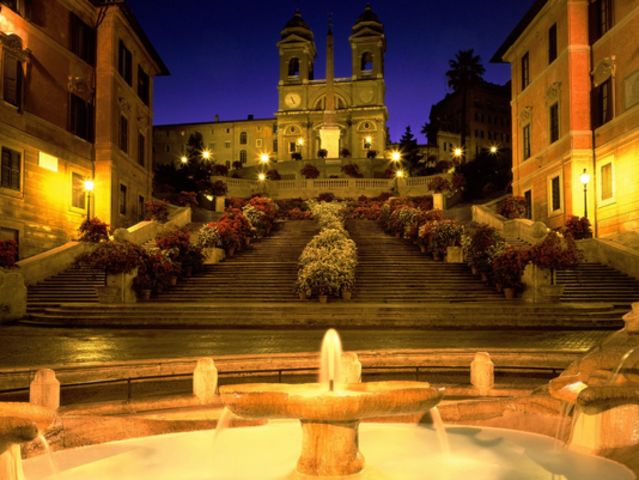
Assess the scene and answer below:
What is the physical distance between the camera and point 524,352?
8.76 meters

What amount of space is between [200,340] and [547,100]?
25.9 m

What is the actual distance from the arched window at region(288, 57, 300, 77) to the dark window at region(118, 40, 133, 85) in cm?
6242

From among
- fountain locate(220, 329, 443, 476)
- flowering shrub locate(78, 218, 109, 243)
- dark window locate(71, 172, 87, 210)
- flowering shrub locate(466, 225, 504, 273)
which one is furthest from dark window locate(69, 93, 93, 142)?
fountain locate(220, 329, 443, 476)

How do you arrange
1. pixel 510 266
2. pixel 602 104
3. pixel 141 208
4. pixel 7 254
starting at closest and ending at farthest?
pixel 7 254 < pixel 510 266 < pixel 602 104 < pixel 141 208

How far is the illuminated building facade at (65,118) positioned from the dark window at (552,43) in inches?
921

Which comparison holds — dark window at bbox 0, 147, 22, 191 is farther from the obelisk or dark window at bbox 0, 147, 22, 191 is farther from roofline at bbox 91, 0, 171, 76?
the obelisk

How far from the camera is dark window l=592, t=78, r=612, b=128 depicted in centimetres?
2759

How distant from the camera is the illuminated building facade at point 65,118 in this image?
83.4ft

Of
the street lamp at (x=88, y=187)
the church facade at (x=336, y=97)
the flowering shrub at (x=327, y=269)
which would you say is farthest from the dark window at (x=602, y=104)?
the church facade at (x=336, y=97)

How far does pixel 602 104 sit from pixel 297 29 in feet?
246

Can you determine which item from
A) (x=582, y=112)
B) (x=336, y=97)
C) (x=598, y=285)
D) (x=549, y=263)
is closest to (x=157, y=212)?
(x=549, y=263)

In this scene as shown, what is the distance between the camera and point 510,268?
1964 cm

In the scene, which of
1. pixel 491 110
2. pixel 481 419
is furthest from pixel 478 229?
pixel 491 110

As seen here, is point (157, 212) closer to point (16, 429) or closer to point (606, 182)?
A: point (606, 182)
